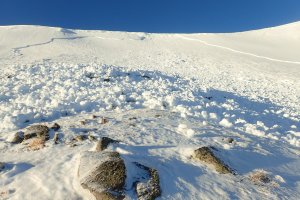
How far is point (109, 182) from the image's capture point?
23.0ft

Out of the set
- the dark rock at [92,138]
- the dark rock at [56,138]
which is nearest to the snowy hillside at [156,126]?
the dark rock at [56,138]

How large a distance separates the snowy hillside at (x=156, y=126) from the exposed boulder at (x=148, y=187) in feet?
0.40

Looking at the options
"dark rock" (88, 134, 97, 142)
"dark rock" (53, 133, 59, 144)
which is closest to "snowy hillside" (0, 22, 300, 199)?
"dark rock" (53, 133, 59, 144)

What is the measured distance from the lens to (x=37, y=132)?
9898 millimetres

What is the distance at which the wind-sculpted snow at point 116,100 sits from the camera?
12.6 m

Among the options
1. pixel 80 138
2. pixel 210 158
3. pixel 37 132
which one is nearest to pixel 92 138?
pixel 80 138

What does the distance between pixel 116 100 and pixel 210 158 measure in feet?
20.3

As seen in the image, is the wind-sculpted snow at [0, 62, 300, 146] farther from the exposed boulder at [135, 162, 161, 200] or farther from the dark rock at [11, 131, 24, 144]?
the exposed boulder at [135, 162, 161, 200]

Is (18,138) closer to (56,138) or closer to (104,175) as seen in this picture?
(56,138)

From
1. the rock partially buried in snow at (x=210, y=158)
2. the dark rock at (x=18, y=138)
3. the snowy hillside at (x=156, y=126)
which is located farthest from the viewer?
the dark rock at (x=18, y=138)

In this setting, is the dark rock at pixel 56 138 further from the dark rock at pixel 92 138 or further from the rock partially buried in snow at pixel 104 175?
the rock partially buried in snow at pixel 104 175

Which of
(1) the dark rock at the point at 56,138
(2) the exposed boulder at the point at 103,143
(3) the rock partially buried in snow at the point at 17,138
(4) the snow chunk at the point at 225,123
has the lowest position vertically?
(4) the snow chunk at the point at 225,123

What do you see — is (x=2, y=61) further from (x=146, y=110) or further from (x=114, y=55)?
(x=146, y=110)

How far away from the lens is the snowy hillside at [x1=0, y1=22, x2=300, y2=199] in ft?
24.9
